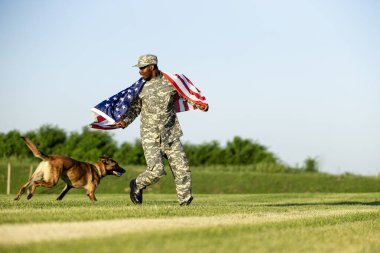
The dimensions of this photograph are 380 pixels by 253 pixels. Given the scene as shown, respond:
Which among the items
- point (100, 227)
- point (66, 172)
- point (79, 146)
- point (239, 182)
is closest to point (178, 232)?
point (100, 227)

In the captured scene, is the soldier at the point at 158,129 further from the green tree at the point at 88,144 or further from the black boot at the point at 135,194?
the green tree at the point at 88,144

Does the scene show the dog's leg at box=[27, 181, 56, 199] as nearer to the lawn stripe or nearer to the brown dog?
the brown dog

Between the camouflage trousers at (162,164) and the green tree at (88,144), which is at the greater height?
the green tree at (88,144)

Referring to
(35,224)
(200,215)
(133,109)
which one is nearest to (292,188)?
(133,109)

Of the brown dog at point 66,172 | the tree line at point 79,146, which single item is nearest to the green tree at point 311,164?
the tree line at point 79,146

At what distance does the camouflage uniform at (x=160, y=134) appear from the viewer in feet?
39.2

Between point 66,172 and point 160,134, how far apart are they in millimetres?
3357

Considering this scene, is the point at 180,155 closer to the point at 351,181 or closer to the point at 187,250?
the point at 187,250

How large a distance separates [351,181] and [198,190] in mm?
10052

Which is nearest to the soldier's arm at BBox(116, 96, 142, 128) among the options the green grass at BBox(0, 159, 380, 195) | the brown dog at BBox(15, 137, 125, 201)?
the brown dog at BBox(15, 137, 125, 201)

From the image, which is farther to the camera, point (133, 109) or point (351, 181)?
point (351, 181)

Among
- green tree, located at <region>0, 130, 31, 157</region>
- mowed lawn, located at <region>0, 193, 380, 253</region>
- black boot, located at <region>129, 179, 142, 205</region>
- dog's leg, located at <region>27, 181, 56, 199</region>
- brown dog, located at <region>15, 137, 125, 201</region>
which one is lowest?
mowed lawn, located at <region>0, 193, 380, 253</region>

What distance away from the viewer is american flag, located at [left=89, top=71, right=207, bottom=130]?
40.0ft

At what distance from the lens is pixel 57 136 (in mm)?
46719
